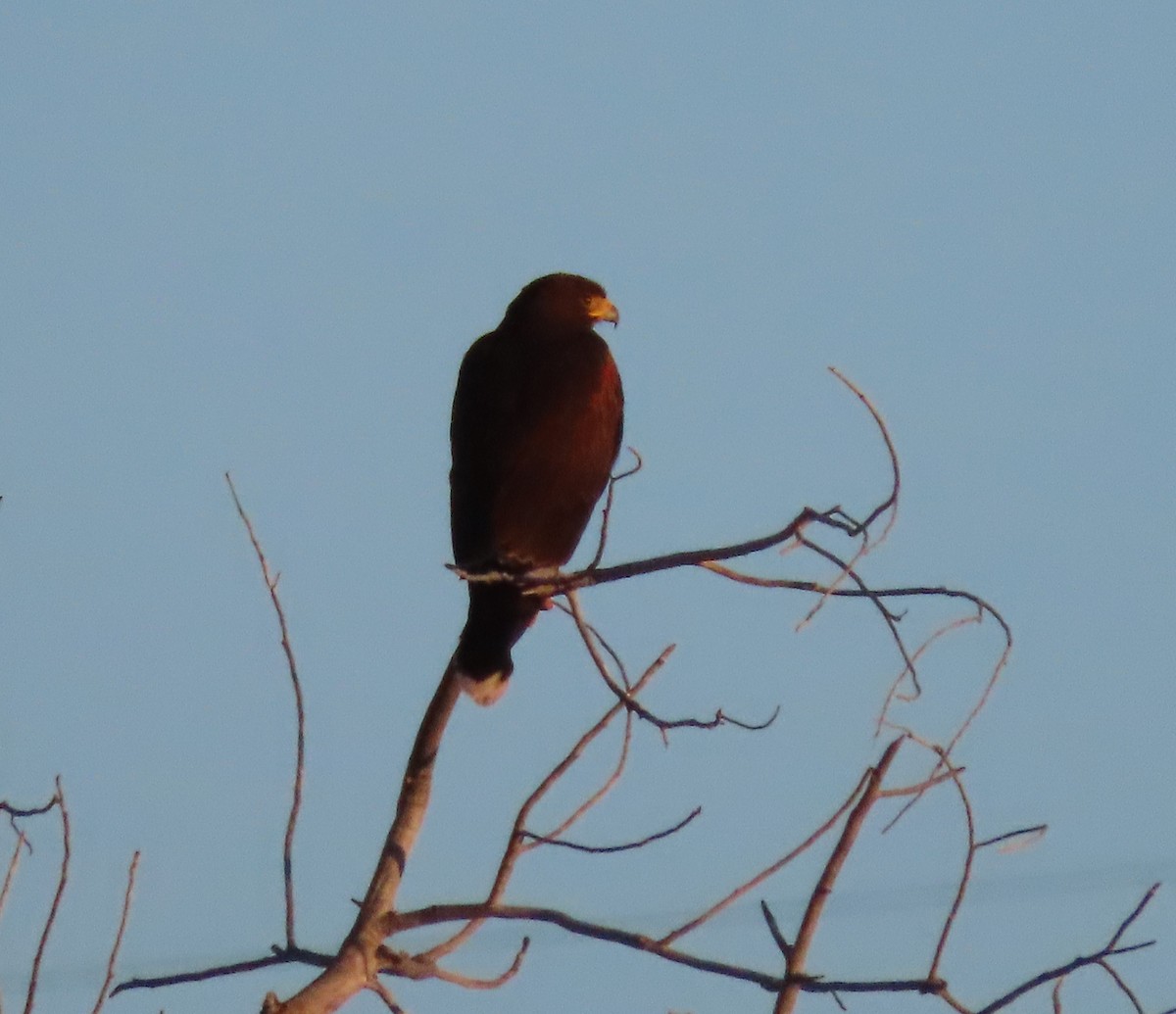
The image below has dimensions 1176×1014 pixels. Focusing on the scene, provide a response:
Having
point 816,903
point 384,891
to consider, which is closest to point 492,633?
point 384,891

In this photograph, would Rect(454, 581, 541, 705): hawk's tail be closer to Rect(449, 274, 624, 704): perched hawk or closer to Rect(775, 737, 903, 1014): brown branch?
Rect(449, 274, 624, 704): perched hawk

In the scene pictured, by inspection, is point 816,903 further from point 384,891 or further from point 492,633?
point 492,633

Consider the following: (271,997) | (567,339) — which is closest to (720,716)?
(271,997)

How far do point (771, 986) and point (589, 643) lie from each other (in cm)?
83

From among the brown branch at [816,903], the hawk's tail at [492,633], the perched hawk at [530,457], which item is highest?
the perched hawk at [530,457]

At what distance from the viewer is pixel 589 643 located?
3066 millimetres

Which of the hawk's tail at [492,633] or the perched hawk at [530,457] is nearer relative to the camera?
the hawk's tail at [492,633]

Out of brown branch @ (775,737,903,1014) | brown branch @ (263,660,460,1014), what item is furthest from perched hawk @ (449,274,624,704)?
brown branch @ (775,737,903,1014)

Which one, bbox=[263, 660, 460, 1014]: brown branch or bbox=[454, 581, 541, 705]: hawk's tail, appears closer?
bbox=[263, 660, 460, 1014]: brown branch

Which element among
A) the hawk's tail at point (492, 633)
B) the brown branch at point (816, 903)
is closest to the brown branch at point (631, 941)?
the brown branch at point (816, 903)

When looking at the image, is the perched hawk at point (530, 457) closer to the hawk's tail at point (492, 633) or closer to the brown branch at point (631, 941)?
the hawk's tail at point (492, 633)

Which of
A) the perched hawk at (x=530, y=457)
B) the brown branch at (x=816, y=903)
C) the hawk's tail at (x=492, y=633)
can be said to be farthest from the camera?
the perched hawk at (x=530, y=457)

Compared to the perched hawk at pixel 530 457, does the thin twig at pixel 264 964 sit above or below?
below

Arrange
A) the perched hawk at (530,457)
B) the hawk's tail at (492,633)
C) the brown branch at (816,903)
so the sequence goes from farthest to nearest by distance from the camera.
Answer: the perched hawk at (530,457) → the hawk's tail at (492,633) → the brown branch at (816,903)
